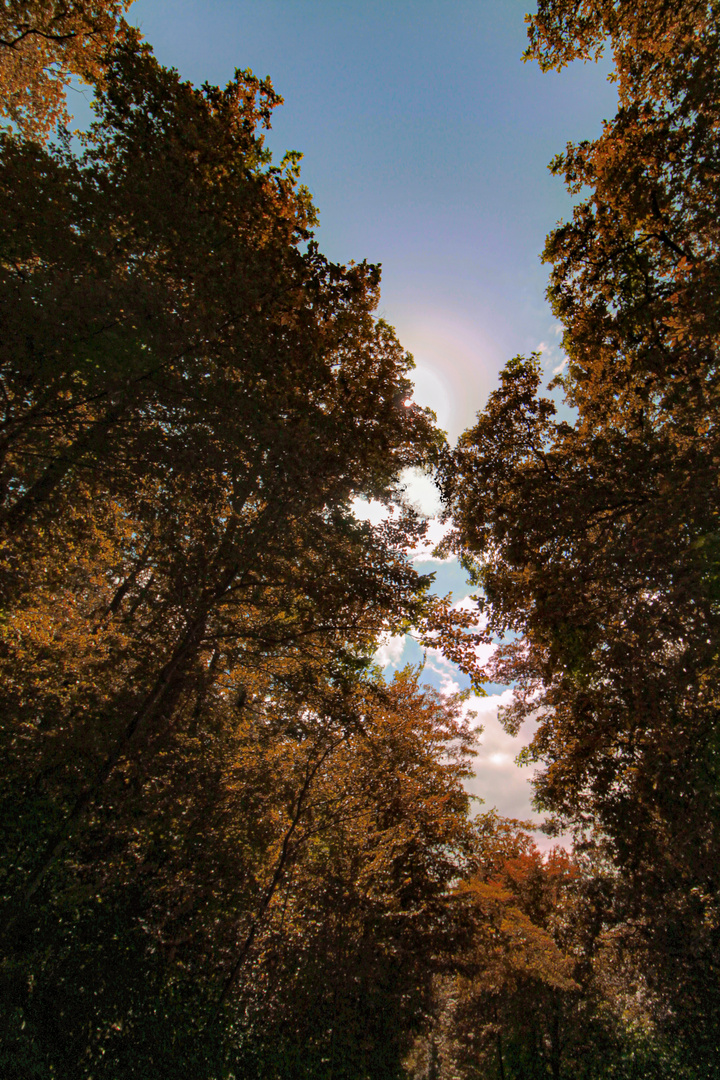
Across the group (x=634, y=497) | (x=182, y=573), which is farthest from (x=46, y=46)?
(x=634, y=497)

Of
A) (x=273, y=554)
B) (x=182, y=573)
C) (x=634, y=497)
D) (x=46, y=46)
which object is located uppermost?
(x=46, y=46)

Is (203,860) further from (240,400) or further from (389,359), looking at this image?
(389,359)

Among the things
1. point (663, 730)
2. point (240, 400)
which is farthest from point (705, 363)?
point (240, 400)

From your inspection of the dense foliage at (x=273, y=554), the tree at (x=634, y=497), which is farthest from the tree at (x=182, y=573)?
the tree at (x=634, y=497)

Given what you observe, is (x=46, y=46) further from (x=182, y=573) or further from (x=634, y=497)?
(x=634, y=497)

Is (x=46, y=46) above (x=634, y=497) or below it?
above

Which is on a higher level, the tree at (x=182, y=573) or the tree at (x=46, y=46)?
the tree at (x=46, y=46)

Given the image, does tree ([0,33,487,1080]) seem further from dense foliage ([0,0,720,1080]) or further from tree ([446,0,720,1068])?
tree ([446,0,720,1068])

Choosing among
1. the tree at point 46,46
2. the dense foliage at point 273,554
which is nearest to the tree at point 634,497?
the dense foliage at point 273,554

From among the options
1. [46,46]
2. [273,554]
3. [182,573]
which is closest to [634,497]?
[273,554]

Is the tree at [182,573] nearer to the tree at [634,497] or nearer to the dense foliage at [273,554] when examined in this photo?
the dense foliage at [273,554]

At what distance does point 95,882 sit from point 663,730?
8615 mm

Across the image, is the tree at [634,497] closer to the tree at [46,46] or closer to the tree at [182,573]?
the tree at [182,573]

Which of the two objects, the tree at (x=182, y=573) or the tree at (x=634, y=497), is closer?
the tree at (x=182, y=573)
